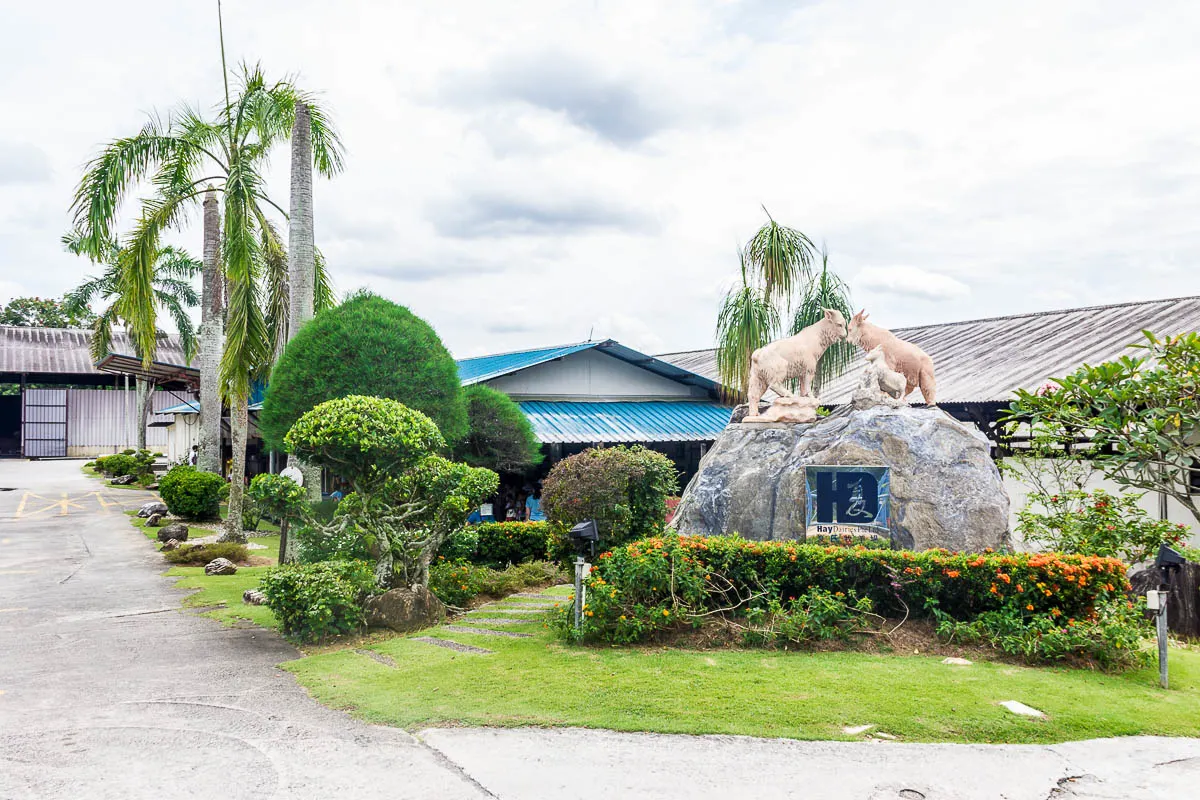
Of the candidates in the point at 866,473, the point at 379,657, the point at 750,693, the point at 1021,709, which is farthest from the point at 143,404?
the point at 1021,709

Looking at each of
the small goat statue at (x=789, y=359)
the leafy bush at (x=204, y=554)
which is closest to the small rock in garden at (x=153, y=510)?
the leafy bush at (x=204, y=554)

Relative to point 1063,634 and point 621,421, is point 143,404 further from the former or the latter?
point 1063,634

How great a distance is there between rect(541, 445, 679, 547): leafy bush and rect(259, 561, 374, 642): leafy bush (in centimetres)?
295

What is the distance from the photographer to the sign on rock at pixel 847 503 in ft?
33.8

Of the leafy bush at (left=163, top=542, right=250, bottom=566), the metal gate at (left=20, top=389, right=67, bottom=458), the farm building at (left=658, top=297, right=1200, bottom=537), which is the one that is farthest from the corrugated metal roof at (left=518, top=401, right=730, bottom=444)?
the metal gate at (left=20, top=389, right=67, bottom=458)

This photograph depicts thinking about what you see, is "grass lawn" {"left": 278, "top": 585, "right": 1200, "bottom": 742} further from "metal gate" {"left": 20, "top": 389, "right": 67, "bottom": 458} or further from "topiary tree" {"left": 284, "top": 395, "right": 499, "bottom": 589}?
"metal gate" {"left": 20, "top": 389, "right": 67, "bottom": 458}

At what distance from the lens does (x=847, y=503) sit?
10.5 metres

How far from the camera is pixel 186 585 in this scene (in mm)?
13797

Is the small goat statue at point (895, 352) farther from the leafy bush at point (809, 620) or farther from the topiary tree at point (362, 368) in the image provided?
the topiary tree at point (362, 368)

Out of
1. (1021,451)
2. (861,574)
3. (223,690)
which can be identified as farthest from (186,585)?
(1021,451)

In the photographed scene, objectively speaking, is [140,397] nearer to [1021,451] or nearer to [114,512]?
[114,512]

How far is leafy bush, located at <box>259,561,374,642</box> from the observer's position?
9575 millimetres

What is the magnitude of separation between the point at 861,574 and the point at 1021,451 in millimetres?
7511

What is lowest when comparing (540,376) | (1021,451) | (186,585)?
(186,585)
